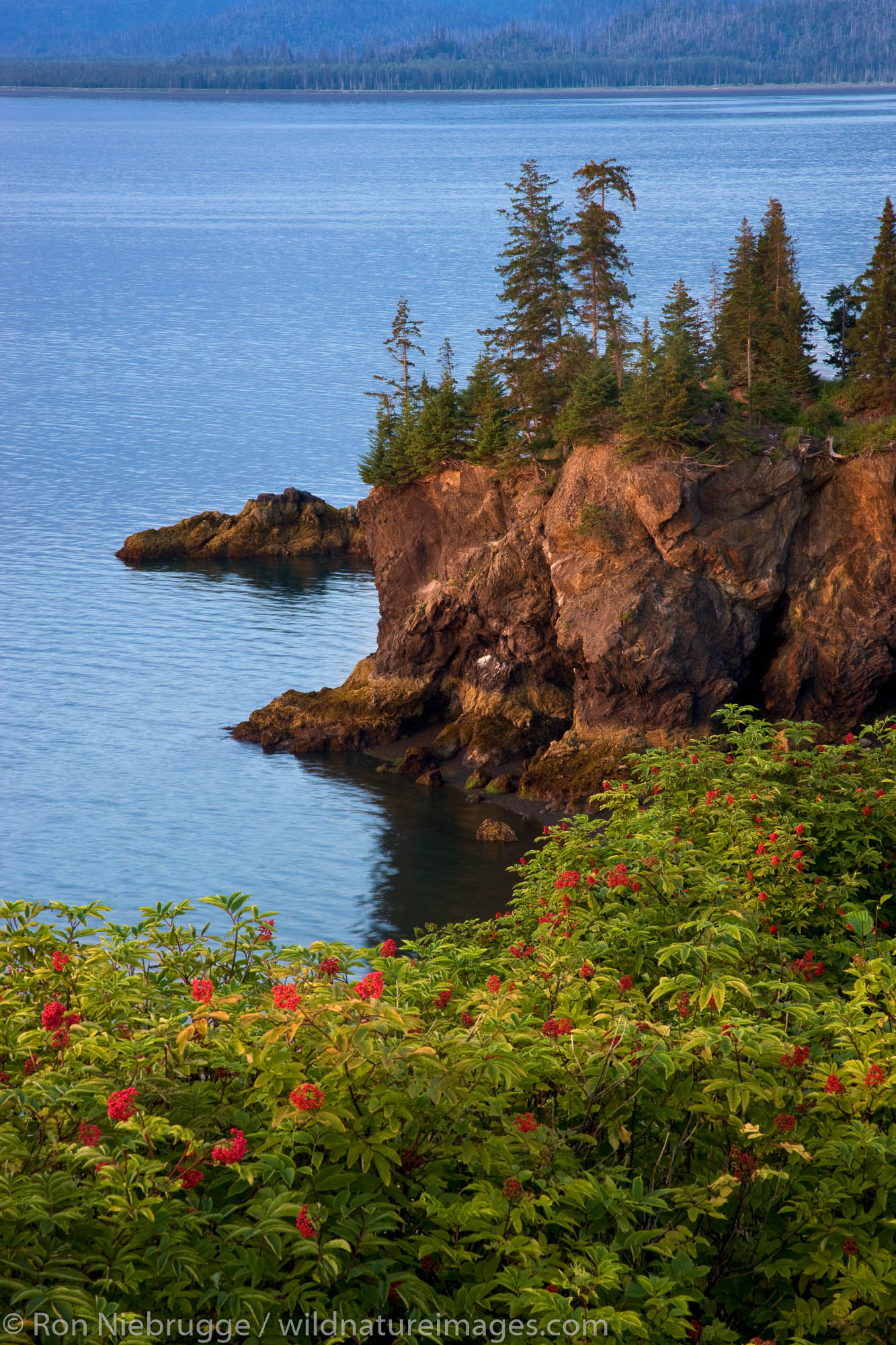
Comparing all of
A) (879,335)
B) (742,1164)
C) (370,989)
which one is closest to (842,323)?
(879,335)

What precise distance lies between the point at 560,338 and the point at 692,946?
53641 mm

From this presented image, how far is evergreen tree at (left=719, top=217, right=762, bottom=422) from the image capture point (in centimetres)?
6197

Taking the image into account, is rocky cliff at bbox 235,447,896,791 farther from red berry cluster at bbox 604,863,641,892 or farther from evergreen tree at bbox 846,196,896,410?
red berry cluster at bbox 604,863,641,892

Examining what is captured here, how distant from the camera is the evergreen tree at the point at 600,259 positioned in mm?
64000

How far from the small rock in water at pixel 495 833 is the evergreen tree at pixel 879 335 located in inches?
929

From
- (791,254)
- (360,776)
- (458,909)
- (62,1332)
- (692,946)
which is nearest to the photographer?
(62,1332)

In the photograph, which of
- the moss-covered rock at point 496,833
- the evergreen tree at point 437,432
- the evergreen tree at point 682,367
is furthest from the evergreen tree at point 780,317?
the moss-covered rock at point 496,833

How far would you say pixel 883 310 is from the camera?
6041 cm

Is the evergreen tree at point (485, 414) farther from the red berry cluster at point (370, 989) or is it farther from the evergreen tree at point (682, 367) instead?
the red berry cluster at point (370, 989)

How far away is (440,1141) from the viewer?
36.0 feet

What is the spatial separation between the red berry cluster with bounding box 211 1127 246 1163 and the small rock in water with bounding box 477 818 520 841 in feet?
139

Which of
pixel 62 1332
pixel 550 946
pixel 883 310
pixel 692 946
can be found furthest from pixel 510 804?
pixel 62 1332

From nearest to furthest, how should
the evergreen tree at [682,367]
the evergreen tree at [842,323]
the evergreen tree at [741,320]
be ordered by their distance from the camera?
the evergreen tree at [682,367] → the evergreen tree at [741,320] → the evergreen tree at [842,323]

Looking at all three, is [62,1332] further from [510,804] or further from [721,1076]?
[510,804]
